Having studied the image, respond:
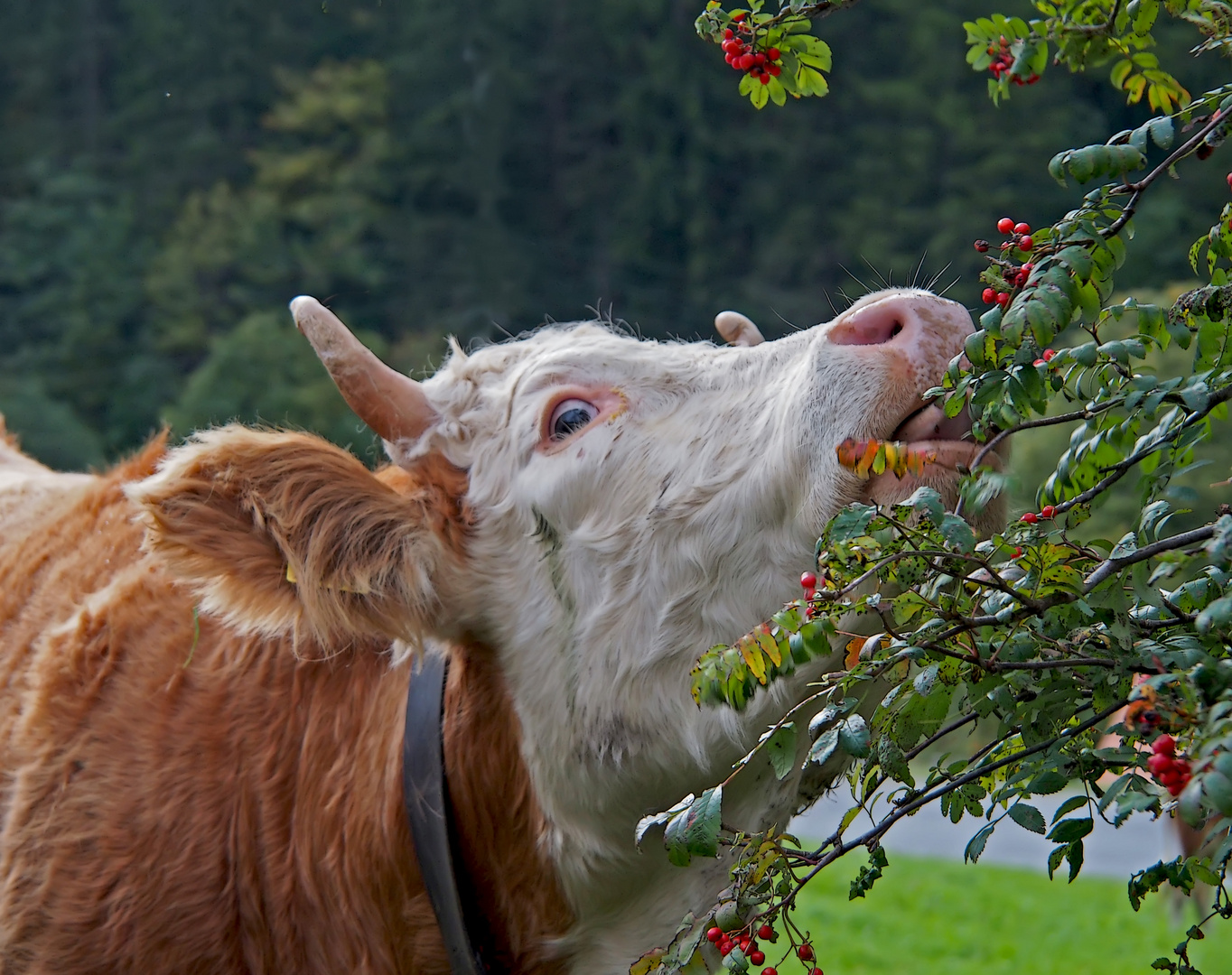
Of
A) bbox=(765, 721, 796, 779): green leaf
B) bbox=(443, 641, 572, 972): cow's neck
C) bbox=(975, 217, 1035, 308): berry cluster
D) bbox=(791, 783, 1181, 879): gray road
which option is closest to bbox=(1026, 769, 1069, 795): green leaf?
bbox=(765, 721, 796, 779): green leaf

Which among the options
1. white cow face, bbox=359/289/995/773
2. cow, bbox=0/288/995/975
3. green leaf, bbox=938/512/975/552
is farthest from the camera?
cow, bbox=0/288/995/975

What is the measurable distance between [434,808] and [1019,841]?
36.1 feet

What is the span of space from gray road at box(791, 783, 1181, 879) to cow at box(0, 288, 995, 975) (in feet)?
28.2

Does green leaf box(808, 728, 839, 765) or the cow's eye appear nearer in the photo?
green leaf box(808, 728, 839, 765)

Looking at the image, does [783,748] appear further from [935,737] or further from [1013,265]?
Result: [1013,265]

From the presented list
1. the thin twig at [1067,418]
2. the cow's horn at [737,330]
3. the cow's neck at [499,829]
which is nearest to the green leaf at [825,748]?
→ the thin twig at [1067,418]

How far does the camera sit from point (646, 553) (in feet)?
7.94

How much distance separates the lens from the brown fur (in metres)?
2.51

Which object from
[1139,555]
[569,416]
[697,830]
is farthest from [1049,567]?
[569,416]

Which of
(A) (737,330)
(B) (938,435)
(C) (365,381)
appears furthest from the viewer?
(A) (737,330)

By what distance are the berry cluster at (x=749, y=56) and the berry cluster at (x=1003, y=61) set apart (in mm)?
287

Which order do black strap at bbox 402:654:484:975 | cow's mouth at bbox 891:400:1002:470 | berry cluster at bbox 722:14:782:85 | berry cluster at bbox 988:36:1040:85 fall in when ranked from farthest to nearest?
black strap at bbox 402:654:484:975 → cow's mouth at bbox 891:400:1002:470 → berry cluster at bbox 722:14:782:85 → berry cluster at bbox 988:36:1040:85

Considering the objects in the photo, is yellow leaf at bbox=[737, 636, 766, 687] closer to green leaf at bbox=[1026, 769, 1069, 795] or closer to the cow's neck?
green leaf at bbox=[1026, 769, 1069, 795]

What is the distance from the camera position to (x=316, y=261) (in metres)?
33.0
